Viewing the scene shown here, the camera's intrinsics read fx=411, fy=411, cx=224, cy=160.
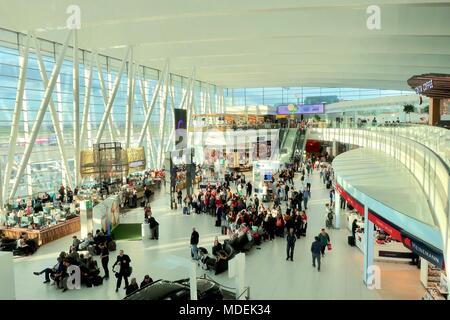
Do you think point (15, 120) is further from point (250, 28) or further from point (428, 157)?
point (428, 157)

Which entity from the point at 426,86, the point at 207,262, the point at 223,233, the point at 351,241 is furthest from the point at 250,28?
the point at 207,262

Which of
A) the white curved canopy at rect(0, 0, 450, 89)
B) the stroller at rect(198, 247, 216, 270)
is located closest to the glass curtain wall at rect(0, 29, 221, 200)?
the white curved canopy at rect(0, 0, 450, 89)

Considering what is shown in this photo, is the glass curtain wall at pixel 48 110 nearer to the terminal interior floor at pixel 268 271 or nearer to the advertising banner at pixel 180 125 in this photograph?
the advertising banner at pixel 180 125

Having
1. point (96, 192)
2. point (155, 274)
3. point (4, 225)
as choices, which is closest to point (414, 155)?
point (155, 274)

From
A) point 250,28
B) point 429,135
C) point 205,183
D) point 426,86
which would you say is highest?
point 250,28

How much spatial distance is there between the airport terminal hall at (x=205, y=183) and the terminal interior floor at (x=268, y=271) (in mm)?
66

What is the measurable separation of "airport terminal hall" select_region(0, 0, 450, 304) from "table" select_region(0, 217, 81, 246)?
0.06 m

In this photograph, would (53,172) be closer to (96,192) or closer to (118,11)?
(96,192)

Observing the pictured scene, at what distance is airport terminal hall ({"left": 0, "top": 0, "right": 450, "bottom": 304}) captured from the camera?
8820 millimetres

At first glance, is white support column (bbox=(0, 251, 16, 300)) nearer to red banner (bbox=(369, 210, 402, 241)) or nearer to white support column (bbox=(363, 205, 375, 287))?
red banner (bbox=(369, 210, 402, 241))

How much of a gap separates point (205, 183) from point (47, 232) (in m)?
12.2

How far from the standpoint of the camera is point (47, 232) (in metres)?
14.4

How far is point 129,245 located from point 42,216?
3871 mm

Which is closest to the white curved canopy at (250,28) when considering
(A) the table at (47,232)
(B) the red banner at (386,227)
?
(B) the red banner at (386,227)
